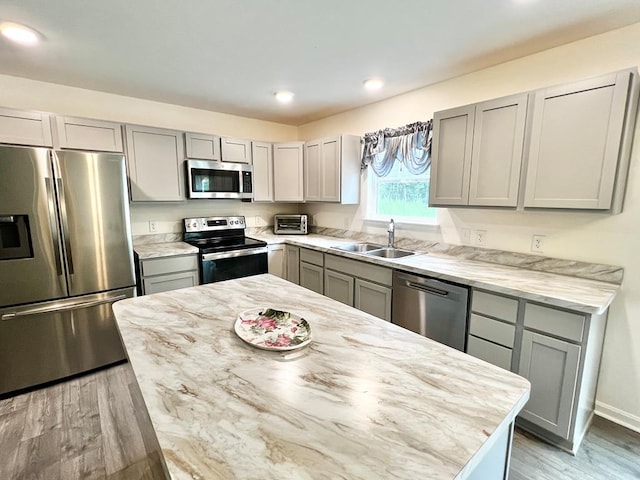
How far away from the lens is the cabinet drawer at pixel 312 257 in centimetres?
322

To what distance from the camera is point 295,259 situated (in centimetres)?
356

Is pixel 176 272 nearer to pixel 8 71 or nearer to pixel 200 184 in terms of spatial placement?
pixel 200 184

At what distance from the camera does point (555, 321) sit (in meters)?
1.66

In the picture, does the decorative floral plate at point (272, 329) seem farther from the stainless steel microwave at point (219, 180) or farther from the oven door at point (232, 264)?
the stainless steel microwave at point (219, 180)

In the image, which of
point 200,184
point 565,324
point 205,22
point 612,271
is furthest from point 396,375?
point 200,184

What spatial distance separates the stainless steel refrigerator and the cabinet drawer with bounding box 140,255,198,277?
175mm

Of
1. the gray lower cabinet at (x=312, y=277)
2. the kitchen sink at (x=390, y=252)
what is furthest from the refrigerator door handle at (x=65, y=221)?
the kitchen sink at (x=390, y=252)

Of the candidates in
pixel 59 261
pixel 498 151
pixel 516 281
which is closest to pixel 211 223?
pixel 59 261

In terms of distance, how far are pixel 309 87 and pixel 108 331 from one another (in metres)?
2.80

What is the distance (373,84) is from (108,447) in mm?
3301

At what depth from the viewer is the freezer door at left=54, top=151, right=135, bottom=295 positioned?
226 centimetres

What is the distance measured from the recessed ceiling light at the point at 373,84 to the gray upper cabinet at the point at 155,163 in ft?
6.38

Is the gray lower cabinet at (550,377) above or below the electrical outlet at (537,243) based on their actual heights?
below

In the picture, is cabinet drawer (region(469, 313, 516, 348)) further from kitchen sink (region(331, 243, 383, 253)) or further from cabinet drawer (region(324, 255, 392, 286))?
kitchen sink (region(331, 243, 383, 253))
